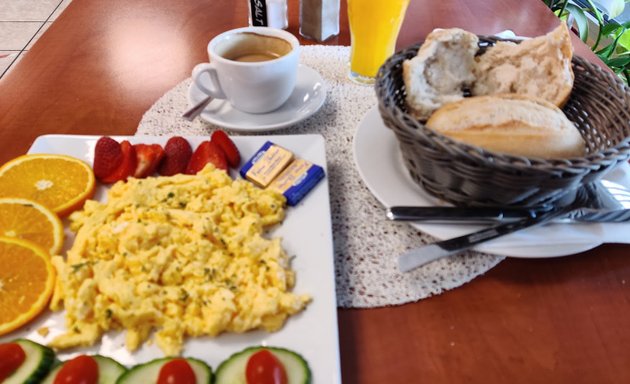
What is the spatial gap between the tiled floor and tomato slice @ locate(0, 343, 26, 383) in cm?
337

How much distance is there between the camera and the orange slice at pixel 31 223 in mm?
941

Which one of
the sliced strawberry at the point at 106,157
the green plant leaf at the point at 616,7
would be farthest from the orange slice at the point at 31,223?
the green plant leaf at the point at 616,7

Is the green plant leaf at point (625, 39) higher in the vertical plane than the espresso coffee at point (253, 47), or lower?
lower

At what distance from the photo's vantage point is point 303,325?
814 mm

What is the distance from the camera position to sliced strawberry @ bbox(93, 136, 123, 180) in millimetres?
1104

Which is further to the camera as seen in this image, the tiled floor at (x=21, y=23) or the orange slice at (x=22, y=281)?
the tiled floor at (x=21, y=23)

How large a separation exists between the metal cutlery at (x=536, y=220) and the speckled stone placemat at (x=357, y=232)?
4 centimetres

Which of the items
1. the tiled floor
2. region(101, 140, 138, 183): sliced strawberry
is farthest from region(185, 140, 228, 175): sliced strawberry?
the tiled floor

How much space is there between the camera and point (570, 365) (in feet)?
2.67

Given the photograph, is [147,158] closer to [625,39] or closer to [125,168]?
[125,168]

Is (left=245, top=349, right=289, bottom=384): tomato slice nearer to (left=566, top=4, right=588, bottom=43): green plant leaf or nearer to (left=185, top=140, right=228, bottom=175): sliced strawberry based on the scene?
(left=185, top=140, right=228, bottom=175): sliced strawberry

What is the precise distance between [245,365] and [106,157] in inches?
25.2

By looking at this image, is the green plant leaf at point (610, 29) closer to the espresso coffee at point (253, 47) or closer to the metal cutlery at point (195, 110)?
the espresso coffee at point (253, 47)

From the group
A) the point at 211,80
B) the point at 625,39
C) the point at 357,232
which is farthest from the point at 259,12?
the point at 625,39
